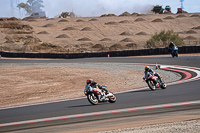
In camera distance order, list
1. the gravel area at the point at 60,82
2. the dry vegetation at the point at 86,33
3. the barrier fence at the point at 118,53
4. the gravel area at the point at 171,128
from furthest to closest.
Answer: the dry vegetation at the point at 86,33
the barrier fence at the point at 118,53
the gravel area at the point at 60,82
the gravel area at the point at 171,128

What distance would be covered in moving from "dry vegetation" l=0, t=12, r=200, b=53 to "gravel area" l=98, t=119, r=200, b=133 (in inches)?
1907

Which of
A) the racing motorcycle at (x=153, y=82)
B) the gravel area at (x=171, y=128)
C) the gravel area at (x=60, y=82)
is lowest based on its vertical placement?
the gravel area at (x=60, y=82)

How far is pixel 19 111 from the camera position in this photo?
37.5 feet

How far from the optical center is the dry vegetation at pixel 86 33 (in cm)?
6253

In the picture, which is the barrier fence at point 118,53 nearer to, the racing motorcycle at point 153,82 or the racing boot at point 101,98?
the racing motorcycle at point 153,82

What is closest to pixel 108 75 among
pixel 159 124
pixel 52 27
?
pixel 159 124

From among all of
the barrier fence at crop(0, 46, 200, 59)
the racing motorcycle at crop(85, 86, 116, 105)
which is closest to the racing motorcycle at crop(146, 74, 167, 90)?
the racing motorcycle at crop(85, 86, 116, 105)

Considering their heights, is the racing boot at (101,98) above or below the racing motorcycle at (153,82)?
below

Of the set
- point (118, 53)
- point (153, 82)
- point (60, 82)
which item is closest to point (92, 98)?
point (153, 82)

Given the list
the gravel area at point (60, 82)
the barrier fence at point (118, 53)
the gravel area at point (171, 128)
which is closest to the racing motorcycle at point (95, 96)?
the gravel area at point (171, 128)

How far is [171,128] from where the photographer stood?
7.70 meters

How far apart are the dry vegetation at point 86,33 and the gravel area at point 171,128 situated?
48426 mm

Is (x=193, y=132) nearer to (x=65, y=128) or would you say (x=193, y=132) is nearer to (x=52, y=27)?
(x=65, y=128)

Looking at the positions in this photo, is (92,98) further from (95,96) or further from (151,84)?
(151,84)
